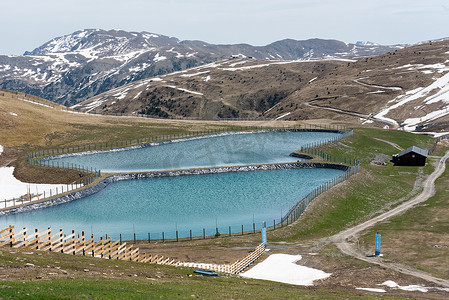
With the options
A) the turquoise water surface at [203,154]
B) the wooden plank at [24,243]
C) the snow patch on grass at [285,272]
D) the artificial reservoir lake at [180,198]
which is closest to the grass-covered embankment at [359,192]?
the artificial reservoir lake at [180,198]

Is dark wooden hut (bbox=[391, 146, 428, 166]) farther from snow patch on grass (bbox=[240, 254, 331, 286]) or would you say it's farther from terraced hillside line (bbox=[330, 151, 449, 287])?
snow patch on grass (bbox=[240, 254, 331, 286])

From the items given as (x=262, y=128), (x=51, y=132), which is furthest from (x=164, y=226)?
(x=262, y=128)

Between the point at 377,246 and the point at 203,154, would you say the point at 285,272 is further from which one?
the point at 203,154

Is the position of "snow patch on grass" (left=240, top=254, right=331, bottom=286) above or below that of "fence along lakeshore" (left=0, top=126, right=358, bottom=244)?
below

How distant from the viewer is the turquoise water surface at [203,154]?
104062 mm

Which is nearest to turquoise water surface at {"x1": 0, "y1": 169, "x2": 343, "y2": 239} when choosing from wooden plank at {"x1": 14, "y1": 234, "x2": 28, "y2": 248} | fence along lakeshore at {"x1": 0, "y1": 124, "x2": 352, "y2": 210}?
fence along lakeshore at {"x1": 0, "y1": 124, "x2": 352, "y2": 210}

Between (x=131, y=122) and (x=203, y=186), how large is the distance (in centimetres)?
8584

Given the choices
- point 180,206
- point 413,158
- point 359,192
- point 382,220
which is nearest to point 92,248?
point 180,206

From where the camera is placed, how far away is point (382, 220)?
66312 mm

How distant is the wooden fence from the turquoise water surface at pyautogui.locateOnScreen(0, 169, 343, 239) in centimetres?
1287

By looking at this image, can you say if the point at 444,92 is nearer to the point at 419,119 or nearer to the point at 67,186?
the point at 419,119

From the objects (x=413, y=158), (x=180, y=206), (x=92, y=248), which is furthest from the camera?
(x=413, y=158)

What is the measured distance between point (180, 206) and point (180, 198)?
4818 millimetres

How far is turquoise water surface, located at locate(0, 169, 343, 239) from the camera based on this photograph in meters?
62.6
